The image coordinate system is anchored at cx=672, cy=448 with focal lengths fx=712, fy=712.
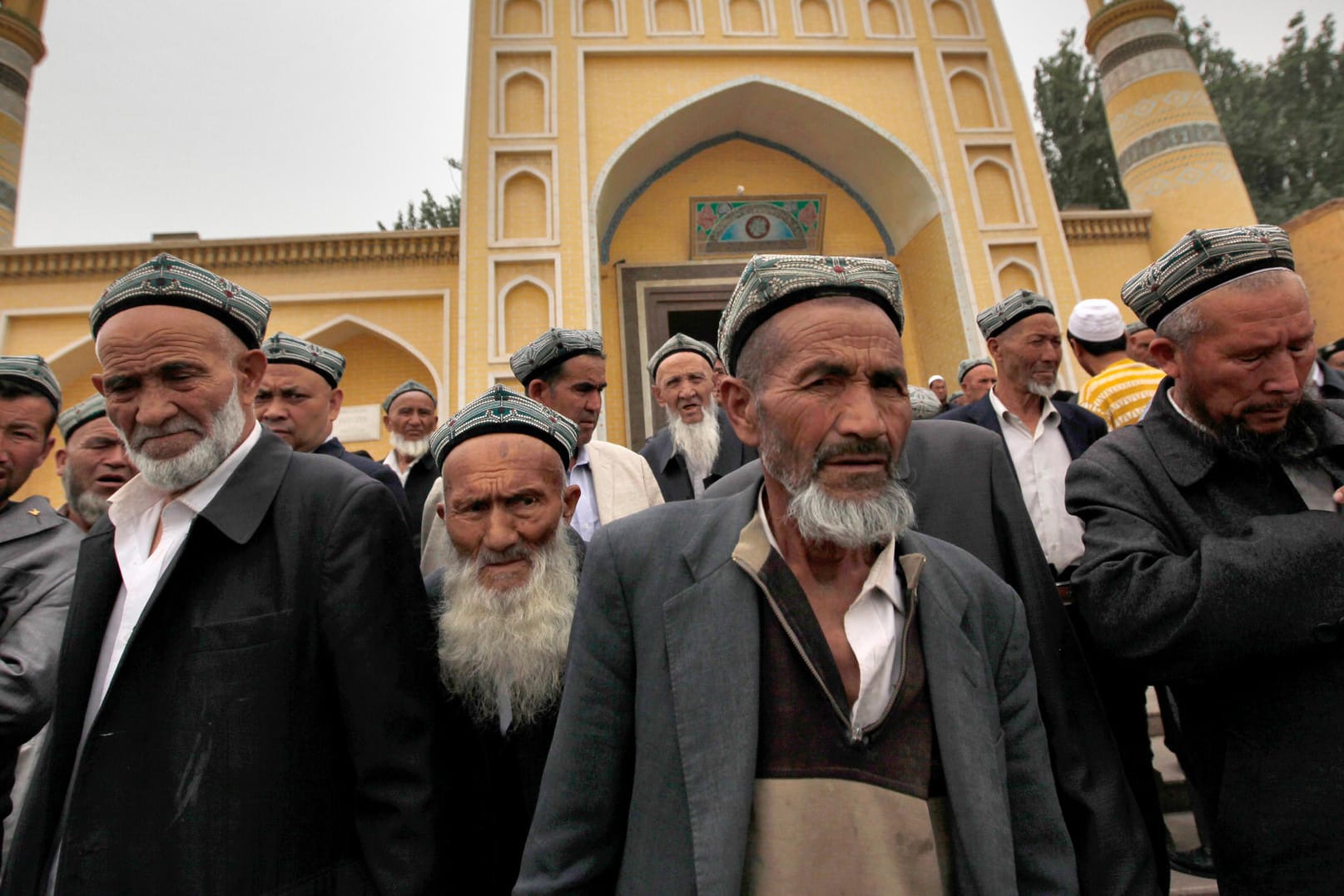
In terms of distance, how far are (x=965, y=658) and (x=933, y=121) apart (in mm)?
10039

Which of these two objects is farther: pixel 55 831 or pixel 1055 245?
pixel 1055 245

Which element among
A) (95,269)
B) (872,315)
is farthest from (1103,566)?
(95,269)

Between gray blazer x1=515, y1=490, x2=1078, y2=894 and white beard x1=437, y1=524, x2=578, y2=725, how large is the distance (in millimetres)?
579

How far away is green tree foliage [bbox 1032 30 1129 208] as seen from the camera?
1828cm

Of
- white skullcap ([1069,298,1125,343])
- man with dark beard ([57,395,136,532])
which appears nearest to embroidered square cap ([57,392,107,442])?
man with dark beard ([57,395,136,532])

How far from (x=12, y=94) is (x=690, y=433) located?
40.6 ft

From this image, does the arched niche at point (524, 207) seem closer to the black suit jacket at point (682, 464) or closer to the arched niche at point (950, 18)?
the black suit jacket at point (682, 464)

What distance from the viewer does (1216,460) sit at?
4.80 feet

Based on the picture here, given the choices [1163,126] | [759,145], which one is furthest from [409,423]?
[1163,126]

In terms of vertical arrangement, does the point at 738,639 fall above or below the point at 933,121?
below

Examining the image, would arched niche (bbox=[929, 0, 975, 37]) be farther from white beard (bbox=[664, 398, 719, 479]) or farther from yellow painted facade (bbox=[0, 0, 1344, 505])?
white beard (bbox=[664, 398, 719, 479])

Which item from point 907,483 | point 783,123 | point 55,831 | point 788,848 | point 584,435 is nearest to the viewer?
point 788,848

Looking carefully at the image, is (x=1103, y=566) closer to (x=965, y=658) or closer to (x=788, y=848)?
(x=965, y=658)

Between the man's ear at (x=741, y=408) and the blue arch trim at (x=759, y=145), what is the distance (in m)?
8.96
